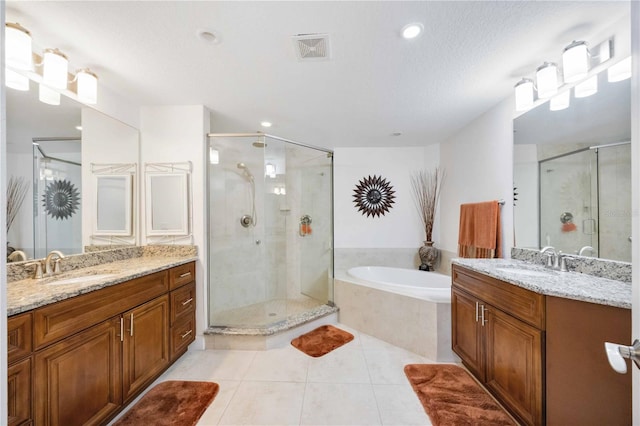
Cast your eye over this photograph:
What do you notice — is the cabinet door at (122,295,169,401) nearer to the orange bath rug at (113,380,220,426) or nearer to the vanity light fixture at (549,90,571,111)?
the orange bath rug at (113,380,220,426)

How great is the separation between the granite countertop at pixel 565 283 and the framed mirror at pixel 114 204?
286cm

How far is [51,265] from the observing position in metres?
1.59

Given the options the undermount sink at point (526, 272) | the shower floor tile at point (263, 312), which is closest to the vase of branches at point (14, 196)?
the shower floor tile at point (263, 312)

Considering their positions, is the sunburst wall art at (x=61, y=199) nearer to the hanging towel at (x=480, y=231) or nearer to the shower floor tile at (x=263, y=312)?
the shower floor tile at (x=263, y=312)

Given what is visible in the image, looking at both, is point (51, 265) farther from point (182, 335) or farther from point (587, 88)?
point (587, 88)

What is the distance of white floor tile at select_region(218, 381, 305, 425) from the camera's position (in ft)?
4.91

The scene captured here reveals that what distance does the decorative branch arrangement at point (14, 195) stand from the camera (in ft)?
4.56

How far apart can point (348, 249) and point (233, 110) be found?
2342 mm

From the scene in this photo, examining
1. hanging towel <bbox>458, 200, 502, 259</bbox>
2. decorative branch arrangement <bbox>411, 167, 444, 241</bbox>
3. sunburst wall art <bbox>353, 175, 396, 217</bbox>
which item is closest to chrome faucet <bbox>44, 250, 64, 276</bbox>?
sunburst wall art <bbox>353, 175, 396, 217</bbox>

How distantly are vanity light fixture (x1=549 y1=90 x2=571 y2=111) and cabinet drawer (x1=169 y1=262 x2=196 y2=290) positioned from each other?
122 inches

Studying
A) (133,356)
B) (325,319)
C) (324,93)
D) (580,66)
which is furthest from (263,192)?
(580,66)

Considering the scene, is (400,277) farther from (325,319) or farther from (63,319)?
(63,319)

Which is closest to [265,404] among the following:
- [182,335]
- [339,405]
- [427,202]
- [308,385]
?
[308,385]

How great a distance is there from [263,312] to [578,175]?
9.44 ft
